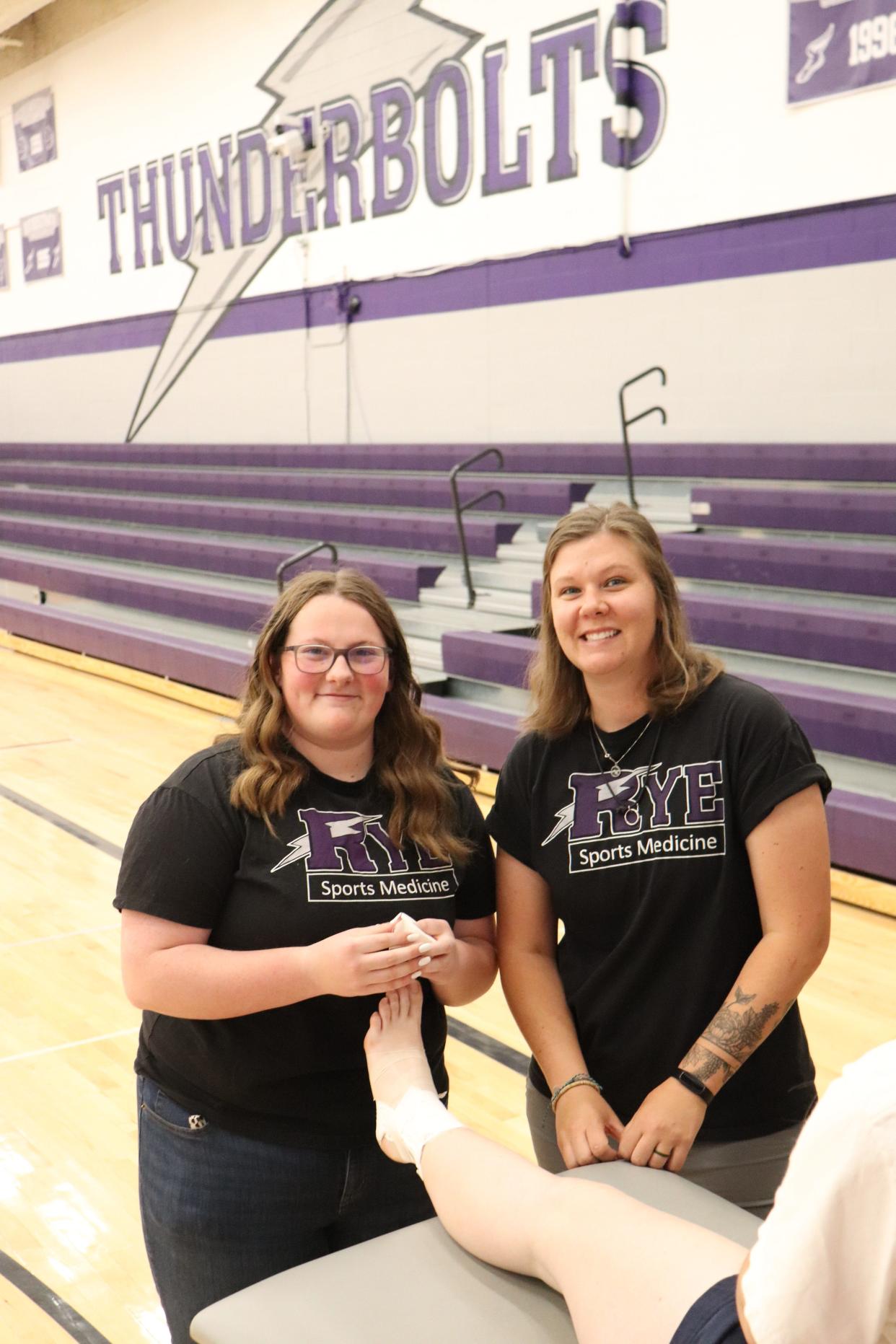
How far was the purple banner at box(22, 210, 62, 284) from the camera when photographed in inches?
546

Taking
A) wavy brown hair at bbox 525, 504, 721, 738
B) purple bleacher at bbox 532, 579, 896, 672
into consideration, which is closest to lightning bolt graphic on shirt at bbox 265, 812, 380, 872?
wavy brown hair at bbox 525, 504, 721, 738

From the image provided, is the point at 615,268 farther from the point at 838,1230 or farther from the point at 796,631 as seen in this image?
the point at 838,1230

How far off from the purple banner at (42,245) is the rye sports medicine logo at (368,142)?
1.12 meters

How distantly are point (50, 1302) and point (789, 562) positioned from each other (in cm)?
452

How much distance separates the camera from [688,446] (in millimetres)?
7578

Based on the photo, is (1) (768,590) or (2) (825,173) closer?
(1) (768,590)

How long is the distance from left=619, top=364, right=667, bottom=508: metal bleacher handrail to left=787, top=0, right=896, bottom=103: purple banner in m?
1.61

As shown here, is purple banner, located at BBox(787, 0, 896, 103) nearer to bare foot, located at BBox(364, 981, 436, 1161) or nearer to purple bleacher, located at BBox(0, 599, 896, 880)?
purple bleacher, located at BBox(0, 599, 896, 880)

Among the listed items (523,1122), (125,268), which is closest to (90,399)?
(125,268)

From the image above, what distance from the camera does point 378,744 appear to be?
1854 mm

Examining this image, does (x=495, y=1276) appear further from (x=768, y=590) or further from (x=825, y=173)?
(x=825, y=173)

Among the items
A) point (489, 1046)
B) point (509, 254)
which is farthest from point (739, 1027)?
point (509, 254)

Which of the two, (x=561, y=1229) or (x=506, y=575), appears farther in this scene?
(x=506, y=575)

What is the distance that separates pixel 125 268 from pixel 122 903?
12303 mm
